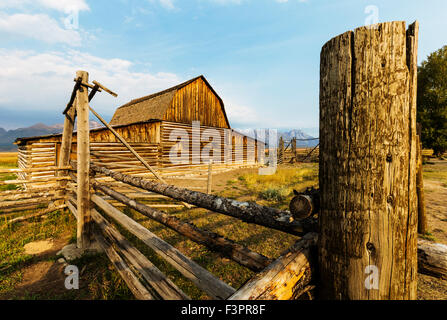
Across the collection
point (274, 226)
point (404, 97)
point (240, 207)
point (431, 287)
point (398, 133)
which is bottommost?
point (431, 287)

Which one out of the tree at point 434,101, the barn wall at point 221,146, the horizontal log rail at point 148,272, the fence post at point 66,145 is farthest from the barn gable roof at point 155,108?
the tree at point 434,101

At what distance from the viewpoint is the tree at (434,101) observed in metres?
15.7

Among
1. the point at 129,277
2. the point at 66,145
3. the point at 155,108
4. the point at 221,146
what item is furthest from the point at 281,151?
the point at 129,277

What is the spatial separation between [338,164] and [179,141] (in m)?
12.6

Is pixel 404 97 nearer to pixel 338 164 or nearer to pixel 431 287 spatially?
pixel 338 164

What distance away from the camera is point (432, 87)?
16.4 metres

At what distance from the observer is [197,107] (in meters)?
14.2

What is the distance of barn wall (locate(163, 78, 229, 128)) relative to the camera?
12.9 meters

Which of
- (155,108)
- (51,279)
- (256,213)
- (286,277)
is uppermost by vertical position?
(155,108)

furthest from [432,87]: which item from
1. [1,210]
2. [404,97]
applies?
[1,210]

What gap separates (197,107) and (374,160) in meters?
14.2

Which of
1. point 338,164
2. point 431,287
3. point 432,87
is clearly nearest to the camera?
point 338,164

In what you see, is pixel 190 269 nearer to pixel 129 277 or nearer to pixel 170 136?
pixel 129 277

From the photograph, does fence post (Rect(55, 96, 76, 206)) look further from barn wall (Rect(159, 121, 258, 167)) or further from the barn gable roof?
the barn gable roof
